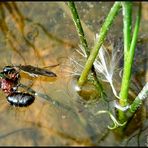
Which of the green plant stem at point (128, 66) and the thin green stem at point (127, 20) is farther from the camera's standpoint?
the green plant stem at point (128, 66)

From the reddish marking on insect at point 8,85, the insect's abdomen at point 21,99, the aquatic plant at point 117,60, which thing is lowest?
the insect's abdomen at point 21,99

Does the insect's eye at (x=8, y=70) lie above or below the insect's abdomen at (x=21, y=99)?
above

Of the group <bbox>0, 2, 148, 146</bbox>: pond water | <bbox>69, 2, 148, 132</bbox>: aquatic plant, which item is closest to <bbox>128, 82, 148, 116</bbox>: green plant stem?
<bbox>69, 2, 148, 132</bbox>: aquatic plant

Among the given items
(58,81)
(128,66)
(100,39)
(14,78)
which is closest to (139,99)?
(128,66)

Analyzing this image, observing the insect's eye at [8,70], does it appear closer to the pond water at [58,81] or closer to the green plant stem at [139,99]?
the pond water at [58,81]

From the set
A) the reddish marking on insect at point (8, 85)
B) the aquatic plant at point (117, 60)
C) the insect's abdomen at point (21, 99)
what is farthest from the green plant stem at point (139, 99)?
the reddish marking on insect at point (8, 85)

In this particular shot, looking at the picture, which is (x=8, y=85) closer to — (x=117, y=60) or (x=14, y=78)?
(x=14, y=78)

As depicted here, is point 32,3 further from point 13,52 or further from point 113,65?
point 113,65
